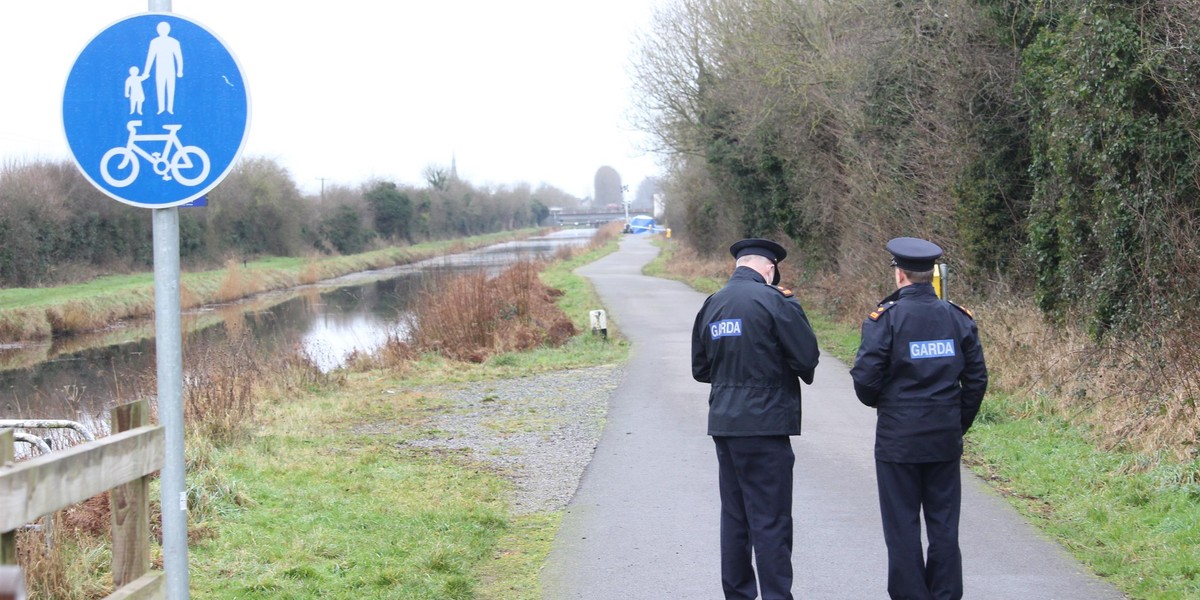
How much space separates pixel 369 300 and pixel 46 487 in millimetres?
36366

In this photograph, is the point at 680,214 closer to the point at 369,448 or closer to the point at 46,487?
the point at 369,448

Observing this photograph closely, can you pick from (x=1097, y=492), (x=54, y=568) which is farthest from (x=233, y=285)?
(x=1097, y=492)

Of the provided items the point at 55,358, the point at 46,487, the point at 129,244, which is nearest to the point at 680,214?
the point at 129,244

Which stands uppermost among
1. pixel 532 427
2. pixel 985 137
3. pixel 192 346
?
pixel 985 137

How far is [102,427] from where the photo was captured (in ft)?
37.7

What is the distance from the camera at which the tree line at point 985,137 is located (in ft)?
31.8

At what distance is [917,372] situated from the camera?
17.0 feet

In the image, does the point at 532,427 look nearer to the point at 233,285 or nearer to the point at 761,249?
the point at 761,249

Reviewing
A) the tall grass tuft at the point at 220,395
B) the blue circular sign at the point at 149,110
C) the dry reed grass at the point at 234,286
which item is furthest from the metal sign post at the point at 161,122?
the dry reed grass at the point at 234,286

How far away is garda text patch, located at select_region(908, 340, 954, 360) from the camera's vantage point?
16.9 ft

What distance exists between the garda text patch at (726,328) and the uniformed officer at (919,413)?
0.62 meters

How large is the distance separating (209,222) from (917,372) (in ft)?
171

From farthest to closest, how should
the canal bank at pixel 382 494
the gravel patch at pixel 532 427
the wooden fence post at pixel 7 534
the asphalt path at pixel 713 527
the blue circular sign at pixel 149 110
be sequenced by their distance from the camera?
1. the gravel patch at pixel 532 427
2. the canal bank at pixel 382 494
3. the asphalt path at pixel 713 527
4. the blue circular sign at pixel 149 110
5. the wooden fence post at pixel 7 534

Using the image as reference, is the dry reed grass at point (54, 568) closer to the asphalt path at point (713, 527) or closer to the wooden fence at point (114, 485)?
the wooden fence at point (114, 485)
